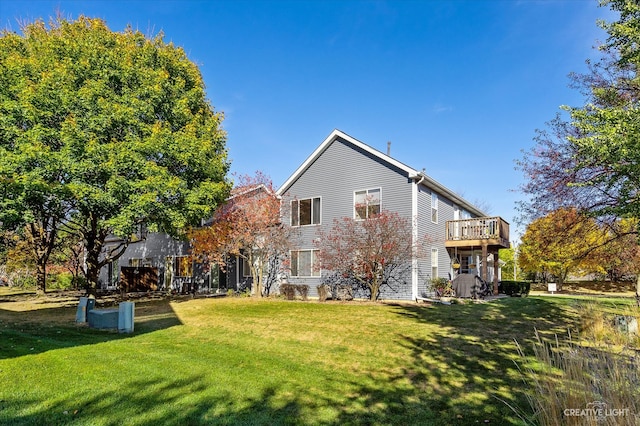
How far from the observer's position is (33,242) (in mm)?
19016

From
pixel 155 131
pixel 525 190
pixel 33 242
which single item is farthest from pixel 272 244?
pixel 33 242

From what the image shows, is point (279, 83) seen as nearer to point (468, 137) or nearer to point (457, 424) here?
point (468, 137)

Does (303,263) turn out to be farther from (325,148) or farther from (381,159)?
(381,159)

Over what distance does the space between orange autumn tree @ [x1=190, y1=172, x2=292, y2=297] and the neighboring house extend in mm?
1380

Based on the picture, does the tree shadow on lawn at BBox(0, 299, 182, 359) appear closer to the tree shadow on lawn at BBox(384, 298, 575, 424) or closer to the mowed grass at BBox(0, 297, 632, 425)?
the mowed grass at BBox(0, 297, 632, 425)

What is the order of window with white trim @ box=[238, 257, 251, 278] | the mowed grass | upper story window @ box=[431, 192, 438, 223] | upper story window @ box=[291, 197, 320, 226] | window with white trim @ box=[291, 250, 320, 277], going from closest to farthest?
1. the mowed grass
2. upper story window @ box=[431, 192, 438, 223]
3. window with white trim @ box=[291, 250, 320, 277]
4. upper story window @ box=[291, 197, 320, 226]
5. window with white trim @ box=[238, 257, 251, 278]

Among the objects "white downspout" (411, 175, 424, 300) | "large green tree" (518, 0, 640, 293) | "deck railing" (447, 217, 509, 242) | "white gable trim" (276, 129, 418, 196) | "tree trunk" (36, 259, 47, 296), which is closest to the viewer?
"large green tree" (518, 0, 640, 293)

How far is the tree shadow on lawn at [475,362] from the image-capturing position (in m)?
4.53

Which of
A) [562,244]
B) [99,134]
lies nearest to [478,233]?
[562,244]

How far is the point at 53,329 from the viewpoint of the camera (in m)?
9.52

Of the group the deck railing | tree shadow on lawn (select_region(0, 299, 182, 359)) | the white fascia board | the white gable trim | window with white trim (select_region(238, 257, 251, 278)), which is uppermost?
the white gable trim

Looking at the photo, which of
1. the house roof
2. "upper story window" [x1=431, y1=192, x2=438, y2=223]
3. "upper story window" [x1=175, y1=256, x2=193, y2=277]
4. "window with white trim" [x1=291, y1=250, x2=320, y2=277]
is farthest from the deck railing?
"upper story window" [x1=175, y1=256, x2=193, y2=277]

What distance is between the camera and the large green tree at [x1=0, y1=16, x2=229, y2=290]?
1229 centimetres

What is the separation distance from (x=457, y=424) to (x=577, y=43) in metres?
13.8
